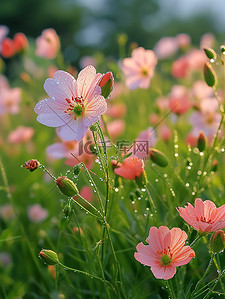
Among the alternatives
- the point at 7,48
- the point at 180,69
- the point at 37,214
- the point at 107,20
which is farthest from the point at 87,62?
the point at 107,20

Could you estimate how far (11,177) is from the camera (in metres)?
1.66

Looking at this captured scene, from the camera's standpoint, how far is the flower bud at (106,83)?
626 millimetres

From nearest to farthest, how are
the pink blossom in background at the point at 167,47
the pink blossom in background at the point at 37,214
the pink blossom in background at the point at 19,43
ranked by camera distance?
1. the pink blossom in background at the point at 37,214
2. the pink blossom in background at the point at 19,43
3. the pink blossom in background at the point at 167,47

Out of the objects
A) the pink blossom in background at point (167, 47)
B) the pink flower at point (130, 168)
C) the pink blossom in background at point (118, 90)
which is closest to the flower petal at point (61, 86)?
the pink flower at point (130, 168)

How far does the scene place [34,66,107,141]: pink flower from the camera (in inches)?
24.7

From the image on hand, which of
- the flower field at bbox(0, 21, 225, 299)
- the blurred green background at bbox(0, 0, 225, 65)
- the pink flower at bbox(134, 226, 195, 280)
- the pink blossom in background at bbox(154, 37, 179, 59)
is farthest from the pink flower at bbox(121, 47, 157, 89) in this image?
the blurred green background at bbox(0, 0, 225, 65)

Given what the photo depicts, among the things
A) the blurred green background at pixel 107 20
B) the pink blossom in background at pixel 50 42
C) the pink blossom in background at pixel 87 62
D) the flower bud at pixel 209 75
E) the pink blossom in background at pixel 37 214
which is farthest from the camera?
the blurred green background at pixel 107 20

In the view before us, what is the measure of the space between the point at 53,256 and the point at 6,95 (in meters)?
1.22

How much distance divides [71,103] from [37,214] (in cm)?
60

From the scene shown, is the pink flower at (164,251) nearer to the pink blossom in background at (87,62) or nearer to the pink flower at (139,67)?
the pink flower at (139,67)

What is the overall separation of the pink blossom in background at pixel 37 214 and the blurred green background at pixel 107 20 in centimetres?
780

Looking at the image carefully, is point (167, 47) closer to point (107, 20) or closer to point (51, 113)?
point (51, 113)

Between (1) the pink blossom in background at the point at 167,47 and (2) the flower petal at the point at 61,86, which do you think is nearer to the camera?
(2) the flower petal at the point at 61,86

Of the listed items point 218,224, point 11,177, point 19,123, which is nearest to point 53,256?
point 218,224
